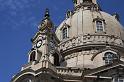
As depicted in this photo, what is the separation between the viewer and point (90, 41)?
5272 cm

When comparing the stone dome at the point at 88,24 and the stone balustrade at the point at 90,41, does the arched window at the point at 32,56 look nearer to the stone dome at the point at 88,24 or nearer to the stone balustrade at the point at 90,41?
the stone balustrade at the point at 90,41

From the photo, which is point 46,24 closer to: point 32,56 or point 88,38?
point 32,56

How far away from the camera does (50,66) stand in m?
42.7

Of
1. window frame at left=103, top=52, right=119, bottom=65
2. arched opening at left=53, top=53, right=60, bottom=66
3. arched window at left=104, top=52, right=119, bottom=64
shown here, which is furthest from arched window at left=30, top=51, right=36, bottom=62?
arched window at left=104, top=52, right=119, bottom=64

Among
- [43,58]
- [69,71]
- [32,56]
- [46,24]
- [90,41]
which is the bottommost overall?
[69,71]

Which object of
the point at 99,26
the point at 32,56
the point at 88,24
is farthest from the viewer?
the point at 99,26

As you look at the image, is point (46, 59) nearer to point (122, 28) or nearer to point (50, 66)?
point (50, 66)

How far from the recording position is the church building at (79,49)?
42.8 m

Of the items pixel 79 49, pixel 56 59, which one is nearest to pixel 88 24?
pixel 79 49

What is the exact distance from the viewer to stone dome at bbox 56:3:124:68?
49875mm

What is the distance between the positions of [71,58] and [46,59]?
324 inches

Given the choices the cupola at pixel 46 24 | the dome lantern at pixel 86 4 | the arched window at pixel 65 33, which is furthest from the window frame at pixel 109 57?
the dome lantern at pixel 86 4

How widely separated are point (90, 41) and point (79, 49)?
6.49 ft

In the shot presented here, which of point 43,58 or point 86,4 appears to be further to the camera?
point 86,4
